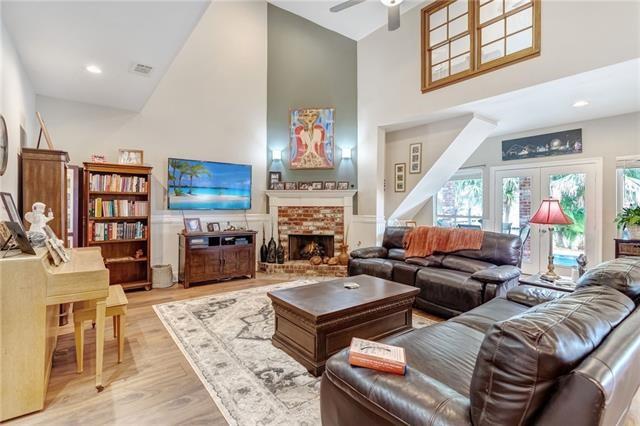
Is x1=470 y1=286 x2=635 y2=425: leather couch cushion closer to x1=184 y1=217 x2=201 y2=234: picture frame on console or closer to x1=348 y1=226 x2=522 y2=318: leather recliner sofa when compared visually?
x1=348 y1=226 x2=522 y2=318: leather recliner sofa

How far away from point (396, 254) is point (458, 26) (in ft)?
10.8

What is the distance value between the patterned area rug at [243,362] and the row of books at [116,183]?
1.78 meters

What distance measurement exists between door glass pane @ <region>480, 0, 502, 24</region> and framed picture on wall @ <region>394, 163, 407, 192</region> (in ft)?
7.61

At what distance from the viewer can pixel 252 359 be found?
2.46 metres

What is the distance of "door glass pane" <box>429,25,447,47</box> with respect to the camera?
445 cm

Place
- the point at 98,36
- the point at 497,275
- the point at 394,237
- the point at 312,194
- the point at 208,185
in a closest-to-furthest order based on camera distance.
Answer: the point at 98,36 < the point at 497,275 < the point at 394,237 < the point at 208,185 < the point at 312,194

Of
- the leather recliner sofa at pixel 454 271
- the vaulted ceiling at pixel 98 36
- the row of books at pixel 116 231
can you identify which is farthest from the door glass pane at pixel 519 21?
the row of books at pixel 116 231

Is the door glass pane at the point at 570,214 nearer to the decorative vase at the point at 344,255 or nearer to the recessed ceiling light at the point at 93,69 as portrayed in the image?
the decorative vase at the point at 344,255

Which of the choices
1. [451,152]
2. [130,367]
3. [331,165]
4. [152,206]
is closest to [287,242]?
[331,165]

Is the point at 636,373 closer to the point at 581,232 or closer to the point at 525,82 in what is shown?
the point at 525,82

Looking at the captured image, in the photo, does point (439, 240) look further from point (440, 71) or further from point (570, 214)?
point (570, 214)

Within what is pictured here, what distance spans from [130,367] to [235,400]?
0.99 meters

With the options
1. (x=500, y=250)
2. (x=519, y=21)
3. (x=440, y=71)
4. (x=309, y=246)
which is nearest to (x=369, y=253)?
(x=500, y=250)

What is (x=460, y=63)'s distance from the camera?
424 centimetres
